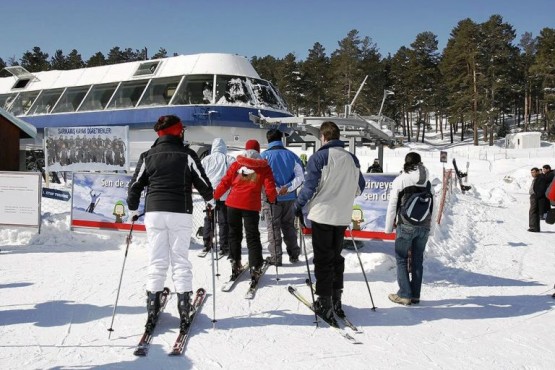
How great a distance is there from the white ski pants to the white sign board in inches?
185

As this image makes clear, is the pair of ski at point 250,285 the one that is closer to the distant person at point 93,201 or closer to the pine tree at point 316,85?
the distant person at point 93,201

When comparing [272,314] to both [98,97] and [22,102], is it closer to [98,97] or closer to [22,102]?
[98,97]

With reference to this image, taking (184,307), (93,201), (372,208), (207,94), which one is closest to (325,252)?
(184,307)

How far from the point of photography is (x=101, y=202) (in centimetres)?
768

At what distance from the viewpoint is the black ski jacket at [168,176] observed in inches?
145

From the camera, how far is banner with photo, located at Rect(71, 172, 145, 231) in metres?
7.61

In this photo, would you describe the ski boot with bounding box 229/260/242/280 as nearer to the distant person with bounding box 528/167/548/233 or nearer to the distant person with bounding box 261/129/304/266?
the distant person with bounding box 261/129/304/266

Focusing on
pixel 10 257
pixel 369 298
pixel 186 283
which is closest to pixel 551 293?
pixel 369 298

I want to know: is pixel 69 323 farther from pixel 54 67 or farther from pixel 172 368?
pixel 54 67

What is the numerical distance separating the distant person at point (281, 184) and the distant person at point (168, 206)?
1.83 m

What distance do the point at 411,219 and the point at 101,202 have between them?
18.4 feet

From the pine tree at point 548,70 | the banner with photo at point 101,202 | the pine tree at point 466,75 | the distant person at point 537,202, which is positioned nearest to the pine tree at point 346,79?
the pine tree at point 466,75

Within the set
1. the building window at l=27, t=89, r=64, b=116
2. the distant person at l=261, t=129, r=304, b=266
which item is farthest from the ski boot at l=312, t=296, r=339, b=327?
the building window at l=27, t=89, r=64, b=116

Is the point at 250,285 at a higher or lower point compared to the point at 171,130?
lower
